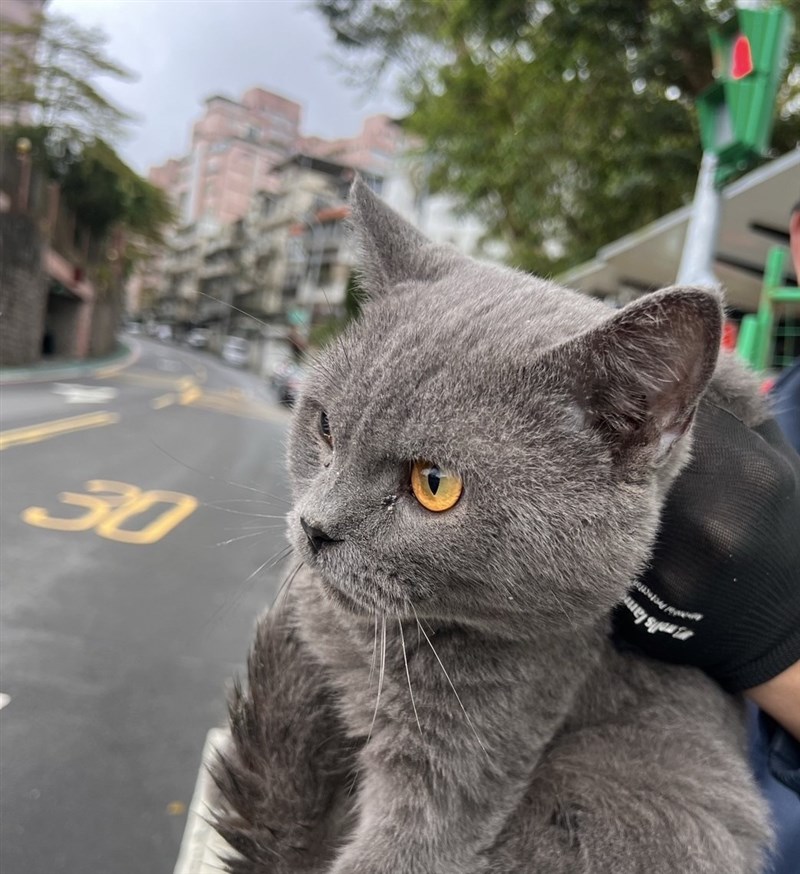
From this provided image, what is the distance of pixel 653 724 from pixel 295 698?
0.49 metres

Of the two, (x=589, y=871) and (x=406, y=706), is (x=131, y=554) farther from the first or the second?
(x=589, y=871)

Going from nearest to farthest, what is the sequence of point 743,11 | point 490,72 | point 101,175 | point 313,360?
1. point 101,175
2. point 313,360
3. point 743,11
4. point 490,72

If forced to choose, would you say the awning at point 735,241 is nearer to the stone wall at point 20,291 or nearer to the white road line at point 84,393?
the white road line at point 84,393

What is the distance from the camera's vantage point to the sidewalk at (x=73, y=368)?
87cm

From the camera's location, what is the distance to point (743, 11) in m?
2.37

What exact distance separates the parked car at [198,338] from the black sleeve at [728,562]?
2.90ft

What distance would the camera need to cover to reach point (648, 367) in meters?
0.68

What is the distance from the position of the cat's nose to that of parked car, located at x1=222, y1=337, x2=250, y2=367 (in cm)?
56

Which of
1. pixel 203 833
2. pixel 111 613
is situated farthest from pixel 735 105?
pixel 203 833

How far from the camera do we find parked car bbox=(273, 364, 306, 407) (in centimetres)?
102

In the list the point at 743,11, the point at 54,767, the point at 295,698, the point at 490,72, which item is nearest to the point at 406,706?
the point at 295,698

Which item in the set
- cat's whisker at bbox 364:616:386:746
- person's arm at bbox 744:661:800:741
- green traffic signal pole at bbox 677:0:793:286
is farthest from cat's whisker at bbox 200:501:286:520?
green traffic signal pole at bbox 677:0:793:286

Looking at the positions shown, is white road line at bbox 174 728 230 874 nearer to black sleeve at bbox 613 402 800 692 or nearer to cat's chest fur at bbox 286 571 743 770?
cat's chest fur at bbox 286 571 743 770

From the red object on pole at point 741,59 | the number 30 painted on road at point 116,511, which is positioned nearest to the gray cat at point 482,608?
the number 30 painted on road at point 116,511
